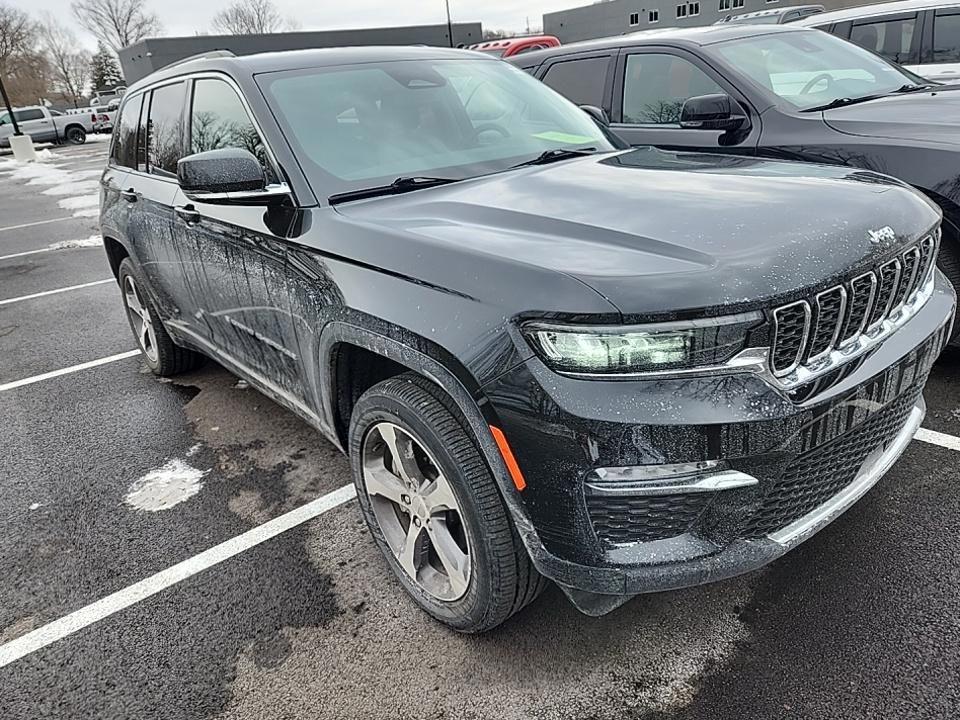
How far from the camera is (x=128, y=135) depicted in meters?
4.19

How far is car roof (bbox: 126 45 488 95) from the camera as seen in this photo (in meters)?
2.93

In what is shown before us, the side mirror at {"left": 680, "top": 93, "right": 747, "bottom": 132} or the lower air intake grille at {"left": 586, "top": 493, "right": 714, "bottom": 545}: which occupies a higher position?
the side mirror at {"left": 680, "top": 93, "right": 747, "bottom": 132}

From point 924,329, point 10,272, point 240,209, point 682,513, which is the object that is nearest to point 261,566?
point 240,209

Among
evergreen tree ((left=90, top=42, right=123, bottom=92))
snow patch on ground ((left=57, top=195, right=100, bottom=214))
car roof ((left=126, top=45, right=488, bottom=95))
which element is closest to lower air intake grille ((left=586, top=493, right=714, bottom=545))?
car roof ((left=126, top=45, right=488, bottom=95))

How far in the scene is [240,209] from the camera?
277 centimetres

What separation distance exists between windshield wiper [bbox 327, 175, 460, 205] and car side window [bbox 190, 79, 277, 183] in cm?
30

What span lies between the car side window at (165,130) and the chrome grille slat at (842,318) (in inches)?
116

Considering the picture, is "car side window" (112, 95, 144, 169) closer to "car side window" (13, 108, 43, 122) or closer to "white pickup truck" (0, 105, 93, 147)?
"white pickup truck" (0, 105, 93, 147)

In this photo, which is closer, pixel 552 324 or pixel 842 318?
pixel 552 324

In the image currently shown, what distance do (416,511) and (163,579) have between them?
1.15m

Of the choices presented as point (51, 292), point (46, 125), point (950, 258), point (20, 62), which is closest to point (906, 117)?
point (950, 258)

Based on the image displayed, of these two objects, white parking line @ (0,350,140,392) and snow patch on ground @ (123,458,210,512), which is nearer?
snow patch on ground @ (123,458,210,512)

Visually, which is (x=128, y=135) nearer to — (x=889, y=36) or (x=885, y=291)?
(x=885, y=291)

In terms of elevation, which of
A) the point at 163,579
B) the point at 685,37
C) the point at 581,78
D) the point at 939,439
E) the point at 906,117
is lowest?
the point at 939,439
